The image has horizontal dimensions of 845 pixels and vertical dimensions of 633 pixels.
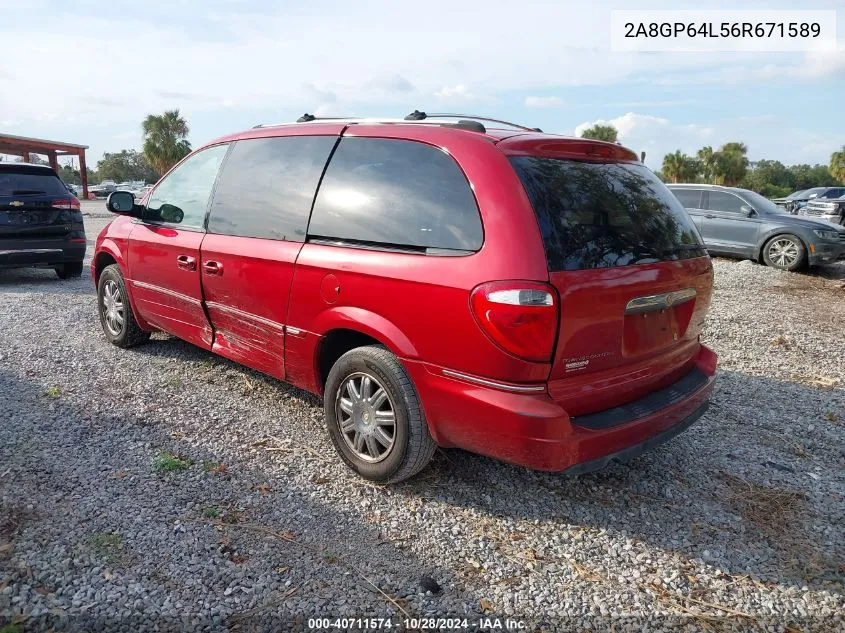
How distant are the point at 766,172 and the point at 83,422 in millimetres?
74134

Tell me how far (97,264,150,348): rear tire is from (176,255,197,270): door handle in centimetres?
112

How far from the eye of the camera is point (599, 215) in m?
2.87

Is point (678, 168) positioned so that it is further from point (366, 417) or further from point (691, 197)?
point (366, 417)

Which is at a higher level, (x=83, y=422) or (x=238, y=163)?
(x=238, y=163)

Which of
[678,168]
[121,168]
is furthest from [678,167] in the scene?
[121,168]

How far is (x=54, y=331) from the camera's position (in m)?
6.01

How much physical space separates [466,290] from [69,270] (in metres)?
8.55

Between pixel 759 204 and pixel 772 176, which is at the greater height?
pixel 772 176

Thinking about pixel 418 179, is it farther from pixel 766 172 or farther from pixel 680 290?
Result: pixel 766 172

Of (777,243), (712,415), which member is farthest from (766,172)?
(712,415)

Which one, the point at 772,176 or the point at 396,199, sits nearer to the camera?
the point at 396,199

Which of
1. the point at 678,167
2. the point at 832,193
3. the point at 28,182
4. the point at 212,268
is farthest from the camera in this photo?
the point at 678,167

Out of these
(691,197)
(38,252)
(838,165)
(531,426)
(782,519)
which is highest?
(838,165)

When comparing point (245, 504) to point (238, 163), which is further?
point (238, 163)
